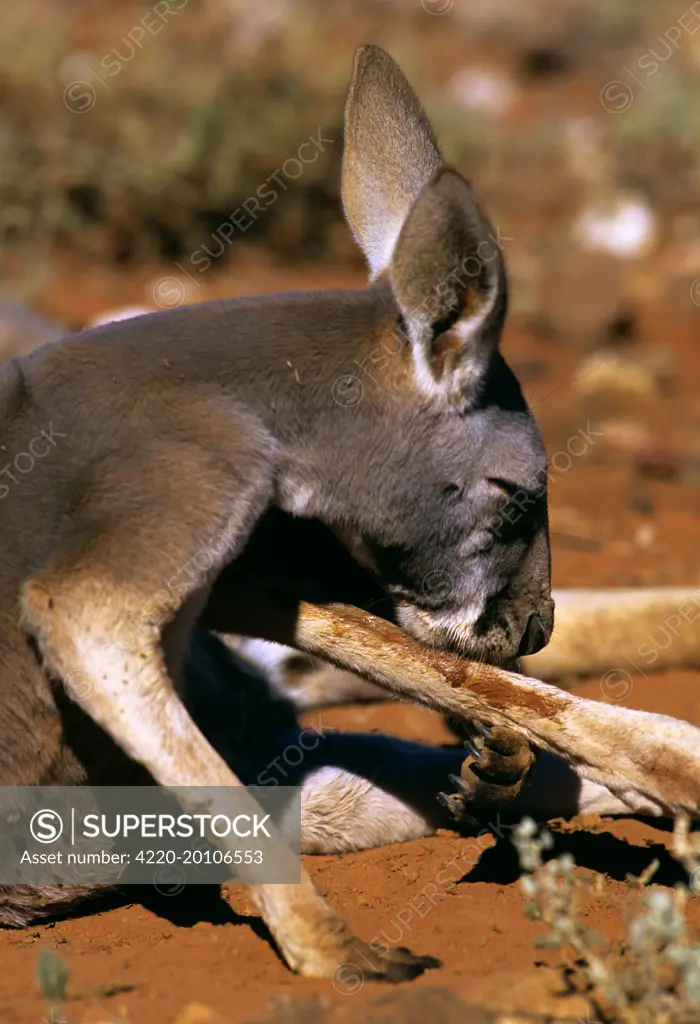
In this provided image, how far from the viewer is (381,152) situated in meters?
3.85

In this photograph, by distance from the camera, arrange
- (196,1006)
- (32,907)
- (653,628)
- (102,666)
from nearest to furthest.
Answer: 1. (196,1006)
2. (102,666)
3. (32,907)
4. (653,628)

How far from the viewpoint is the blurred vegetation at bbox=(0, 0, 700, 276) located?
392 inches

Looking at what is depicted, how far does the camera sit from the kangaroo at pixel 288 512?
3006mm

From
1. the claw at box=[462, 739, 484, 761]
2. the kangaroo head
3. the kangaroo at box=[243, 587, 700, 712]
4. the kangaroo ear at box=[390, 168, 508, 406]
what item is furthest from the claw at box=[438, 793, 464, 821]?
the kangaroo at box=[243, 587, 700, 712]

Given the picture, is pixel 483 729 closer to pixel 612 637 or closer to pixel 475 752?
pixel 475 752

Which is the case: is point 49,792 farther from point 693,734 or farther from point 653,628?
point 653,628

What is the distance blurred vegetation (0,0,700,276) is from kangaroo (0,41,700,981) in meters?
6.44

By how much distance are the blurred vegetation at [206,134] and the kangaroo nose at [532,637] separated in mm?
6552

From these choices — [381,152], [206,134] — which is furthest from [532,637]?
[206,134]

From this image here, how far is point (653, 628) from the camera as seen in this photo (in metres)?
4.96

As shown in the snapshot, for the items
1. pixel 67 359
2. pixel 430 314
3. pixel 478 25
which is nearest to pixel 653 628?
pixel 430 314

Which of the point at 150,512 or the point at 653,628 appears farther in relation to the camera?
the point at 653,628

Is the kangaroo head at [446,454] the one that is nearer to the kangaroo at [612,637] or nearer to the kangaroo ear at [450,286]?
the kangaroo ear at [450,286]

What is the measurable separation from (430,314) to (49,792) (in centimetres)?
135
